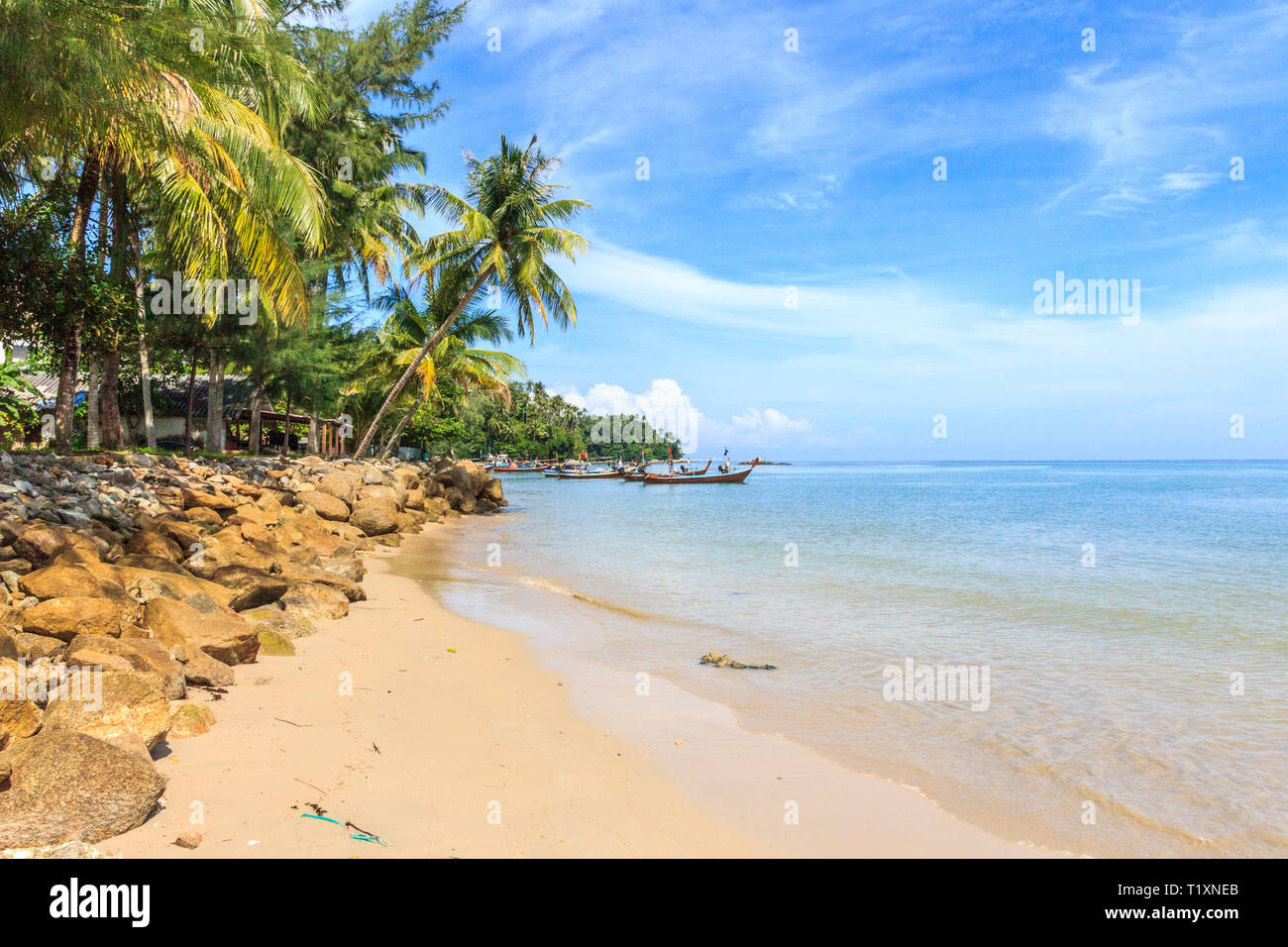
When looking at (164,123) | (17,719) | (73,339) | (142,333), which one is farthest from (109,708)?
(142,333)

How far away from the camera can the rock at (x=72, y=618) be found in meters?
4.93

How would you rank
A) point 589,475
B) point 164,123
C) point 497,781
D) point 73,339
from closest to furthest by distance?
1. point 497,781
2. point 164,123
3. point 73,339
4. point 589,475

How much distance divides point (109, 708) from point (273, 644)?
230 centimetres

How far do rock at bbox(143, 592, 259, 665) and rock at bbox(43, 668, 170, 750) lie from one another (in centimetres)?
118

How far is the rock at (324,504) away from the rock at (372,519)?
1.19 ft

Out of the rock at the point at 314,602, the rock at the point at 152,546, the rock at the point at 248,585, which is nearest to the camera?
the rock at the point at 248,585

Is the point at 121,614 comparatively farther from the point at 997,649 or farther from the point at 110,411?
the point at 110,411

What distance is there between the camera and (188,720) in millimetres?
4395

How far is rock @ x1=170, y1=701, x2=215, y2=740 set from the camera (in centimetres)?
432

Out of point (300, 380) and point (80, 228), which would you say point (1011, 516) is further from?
point (80, 228)

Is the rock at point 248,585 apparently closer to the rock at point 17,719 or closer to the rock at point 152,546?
the rock at point 152,546

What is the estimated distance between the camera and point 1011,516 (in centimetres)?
3434

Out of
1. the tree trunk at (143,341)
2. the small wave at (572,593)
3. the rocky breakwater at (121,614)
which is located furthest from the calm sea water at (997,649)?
the tree trunk at (143,341)

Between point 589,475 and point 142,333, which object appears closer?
point 142,333
